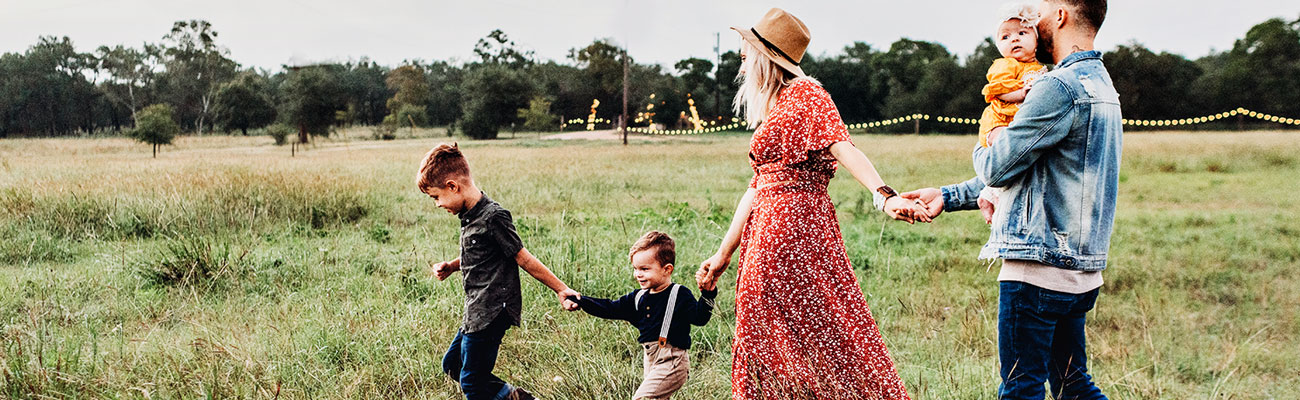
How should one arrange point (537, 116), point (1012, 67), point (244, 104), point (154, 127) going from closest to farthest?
point (1012, 67) → point (154, 127) → point (244, 104) → point (537, 116)

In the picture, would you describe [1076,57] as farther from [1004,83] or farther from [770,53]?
[770,53]

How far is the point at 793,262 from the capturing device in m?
2.85

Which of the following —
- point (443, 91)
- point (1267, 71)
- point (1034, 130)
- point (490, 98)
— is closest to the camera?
point (1034, 130)

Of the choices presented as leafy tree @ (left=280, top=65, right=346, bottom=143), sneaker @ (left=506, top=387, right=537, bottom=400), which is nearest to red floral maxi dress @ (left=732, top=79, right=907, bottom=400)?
sneaker @ (left=506, top=387, right=537, bottom=400)

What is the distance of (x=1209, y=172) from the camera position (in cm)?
1752

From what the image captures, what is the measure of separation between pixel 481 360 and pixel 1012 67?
215cm

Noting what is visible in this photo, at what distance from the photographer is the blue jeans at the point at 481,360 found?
9.39ft

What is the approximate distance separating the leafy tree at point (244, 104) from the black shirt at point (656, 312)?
1376cm

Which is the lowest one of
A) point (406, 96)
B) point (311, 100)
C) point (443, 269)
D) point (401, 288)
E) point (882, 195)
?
point (401, 288)

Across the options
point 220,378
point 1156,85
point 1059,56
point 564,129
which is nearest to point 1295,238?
point 1059,56

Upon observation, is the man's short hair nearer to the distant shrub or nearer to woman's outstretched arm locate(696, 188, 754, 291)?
woman's outstretched arm locate(696, 188, 754, 291)

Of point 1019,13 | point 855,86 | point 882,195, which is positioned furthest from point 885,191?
point 855,86

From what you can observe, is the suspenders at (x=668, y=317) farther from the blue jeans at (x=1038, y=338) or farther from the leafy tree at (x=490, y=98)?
the leafy tree at (x=490, y=98)

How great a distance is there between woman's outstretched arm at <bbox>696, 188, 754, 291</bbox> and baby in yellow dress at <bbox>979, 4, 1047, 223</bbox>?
33.0 inches
